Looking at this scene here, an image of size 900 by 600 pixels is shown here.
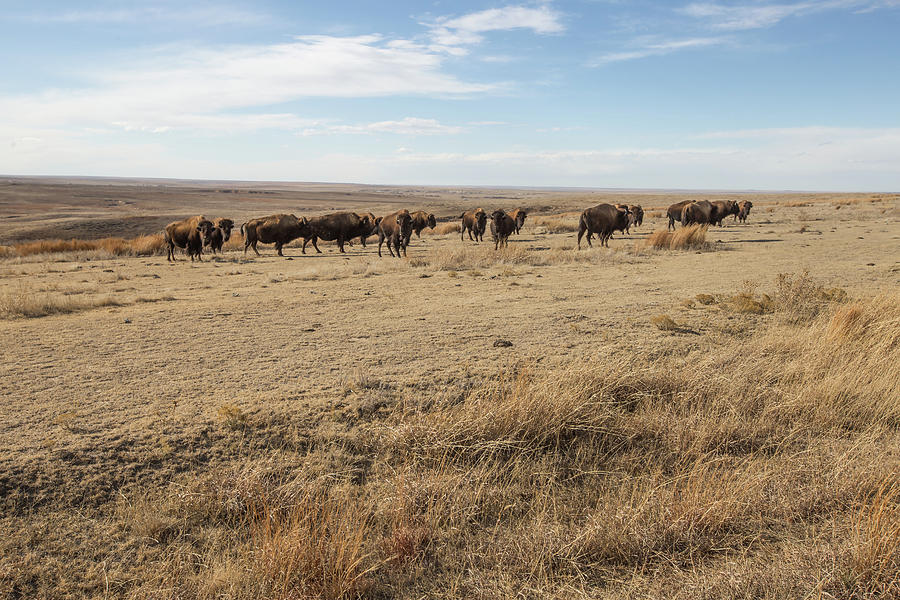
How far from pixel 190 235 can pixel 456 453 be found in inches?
792

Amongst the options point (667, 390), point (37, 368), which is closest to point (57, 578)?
point (37, 368)

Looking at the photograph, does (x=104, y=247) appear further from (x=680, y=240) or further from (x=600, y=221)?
(x=680, y=240)

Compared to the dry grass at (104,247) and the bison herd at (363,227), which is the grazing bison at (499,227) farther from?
the dry grass at (104,247)

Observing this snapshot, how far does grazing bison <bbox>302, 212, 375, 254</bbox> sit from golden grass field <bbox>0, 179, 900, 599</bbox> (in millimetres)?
16568

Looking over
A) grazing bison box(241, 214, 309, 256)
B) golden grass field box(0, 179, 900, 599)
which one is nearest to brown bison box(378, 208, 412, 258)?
grazing bison box(241, 214, 309, 256)

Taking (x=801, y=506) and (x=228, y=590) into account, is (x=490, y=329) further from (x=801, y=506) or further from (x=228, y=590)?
(x=228, y=590)

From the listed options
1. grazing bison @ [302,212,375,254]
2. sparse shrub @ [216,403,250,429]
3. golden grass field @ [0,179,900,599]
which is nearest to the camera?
golden grass field @ [0,179,900,599]

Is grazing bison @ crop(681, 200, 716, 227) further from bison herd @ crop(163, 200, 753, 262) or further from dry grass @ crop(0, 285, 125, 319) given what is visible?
dry grass @ crop(0, 285, 125, 319)

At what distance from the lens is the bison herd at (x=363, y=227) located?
69.7 ft

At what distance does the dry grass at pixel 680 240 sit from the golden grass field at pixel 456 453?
35.0ft

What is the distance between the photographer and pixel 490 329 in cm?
783

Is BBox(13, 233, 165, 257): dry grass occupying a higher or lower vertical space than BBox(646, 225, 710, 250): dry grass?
lower

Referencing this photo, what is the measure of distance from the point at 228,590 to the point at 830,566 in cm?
360

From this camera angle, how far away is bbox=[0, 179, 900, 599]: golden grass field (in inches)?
133
